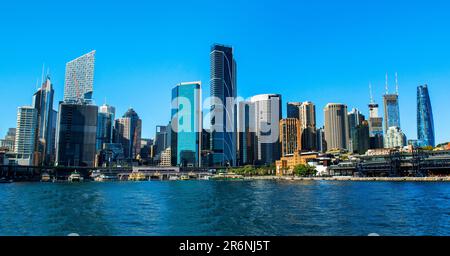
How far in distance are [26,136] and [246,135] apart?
84192mm

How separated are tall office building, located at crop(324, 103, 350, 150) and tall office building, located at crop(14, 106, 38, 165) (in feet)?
368

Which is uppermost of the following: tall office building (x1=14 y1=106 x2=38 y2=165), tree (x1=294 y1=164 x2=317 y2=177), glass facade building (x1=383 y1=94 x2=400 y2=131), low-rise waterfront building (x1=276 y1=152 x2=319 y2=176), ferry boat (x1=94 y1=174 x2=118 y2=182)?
glass facade building (x1=383 y1=94 x2=400 y2=131)

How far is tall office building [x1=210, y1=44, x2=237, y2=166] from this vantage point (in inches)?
5659

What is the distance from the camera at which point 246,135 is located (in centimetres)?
15612

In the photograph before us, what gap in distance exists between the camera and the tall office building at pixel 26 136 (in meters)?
111

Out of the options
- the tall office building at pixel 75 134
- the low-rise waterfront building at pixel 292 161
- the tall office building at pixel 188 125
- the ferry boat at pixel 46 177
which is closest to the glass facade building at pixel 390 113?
the low-rise waterfront building at pixel 292 161

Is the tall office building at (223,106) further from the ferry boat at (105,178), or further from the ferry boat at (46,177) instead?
the ferry boat at (46,177)

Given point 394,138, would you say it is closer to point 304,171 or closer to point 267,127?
point 267,127

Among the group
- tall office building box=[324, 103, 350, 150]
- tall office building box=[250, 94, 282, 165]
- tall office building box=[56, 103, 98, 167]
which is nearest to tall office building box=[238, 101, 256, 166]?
tall office building box=[250, 94, 282, 165]

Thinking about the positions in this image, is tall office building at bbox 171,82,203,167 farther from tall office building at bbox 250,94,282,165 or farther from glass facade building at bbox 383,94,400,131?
glass facade building at bbox 383,94,400,131

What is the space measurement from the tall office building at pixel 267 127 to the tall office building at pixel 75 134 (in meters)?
64.9

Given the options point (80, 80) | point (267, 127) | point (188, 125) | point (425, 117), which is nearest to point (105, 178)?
point (188, 125)
